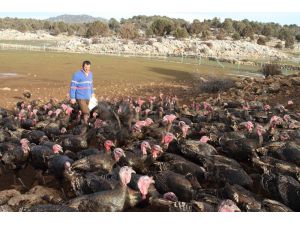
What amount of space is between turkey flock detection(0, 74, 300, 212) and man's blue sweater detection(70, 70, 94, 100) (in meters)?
0.72

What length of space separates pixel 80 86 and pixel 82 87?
0.07m

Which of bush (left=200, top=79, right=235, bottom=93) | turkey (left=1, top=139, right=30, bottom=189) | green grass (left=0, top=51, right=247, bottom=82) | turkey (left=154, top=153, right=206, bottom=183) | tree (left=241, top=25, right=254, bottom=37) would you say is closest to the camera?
turkey (left=154, top=153, right=206, bottom=183)

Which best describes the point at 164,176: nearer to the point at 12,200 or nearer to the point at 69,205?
the point at 69,205

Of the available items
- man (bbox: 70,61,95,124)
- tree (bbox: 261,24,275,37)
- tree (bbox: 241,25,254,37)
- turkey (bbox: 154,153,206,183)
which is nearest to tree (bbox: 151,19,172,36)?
tree (bbox: 241,25,254,37)

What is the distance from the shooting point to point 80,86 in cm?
1287

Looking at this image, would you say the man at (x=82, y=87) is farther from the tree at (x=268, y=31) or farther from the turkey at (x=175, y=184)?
the tree at (x=268, y=31)

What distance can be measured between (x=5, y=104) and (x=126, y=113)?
8.83 m

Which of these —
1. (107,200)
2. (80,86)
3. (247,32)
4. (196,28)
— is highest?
(196,28)

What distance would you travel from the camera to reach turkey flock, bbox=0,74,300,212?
6598 millimetres

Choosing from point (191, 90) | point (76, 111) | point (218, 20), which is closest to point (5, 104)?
point (76, 111)

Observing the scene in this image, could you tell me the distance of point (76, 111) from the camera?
14.2 meters

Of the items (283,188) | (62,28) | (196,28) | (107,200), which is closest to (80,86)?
(107,200)

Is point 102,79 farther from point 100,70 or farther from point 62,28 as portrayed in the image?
point 62,28

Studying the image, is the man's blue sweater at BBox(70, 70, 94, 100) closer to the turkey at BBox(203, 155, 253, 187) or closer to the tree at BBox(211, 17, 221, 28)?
the turkey at BBox(203, 155, 253, 187)
